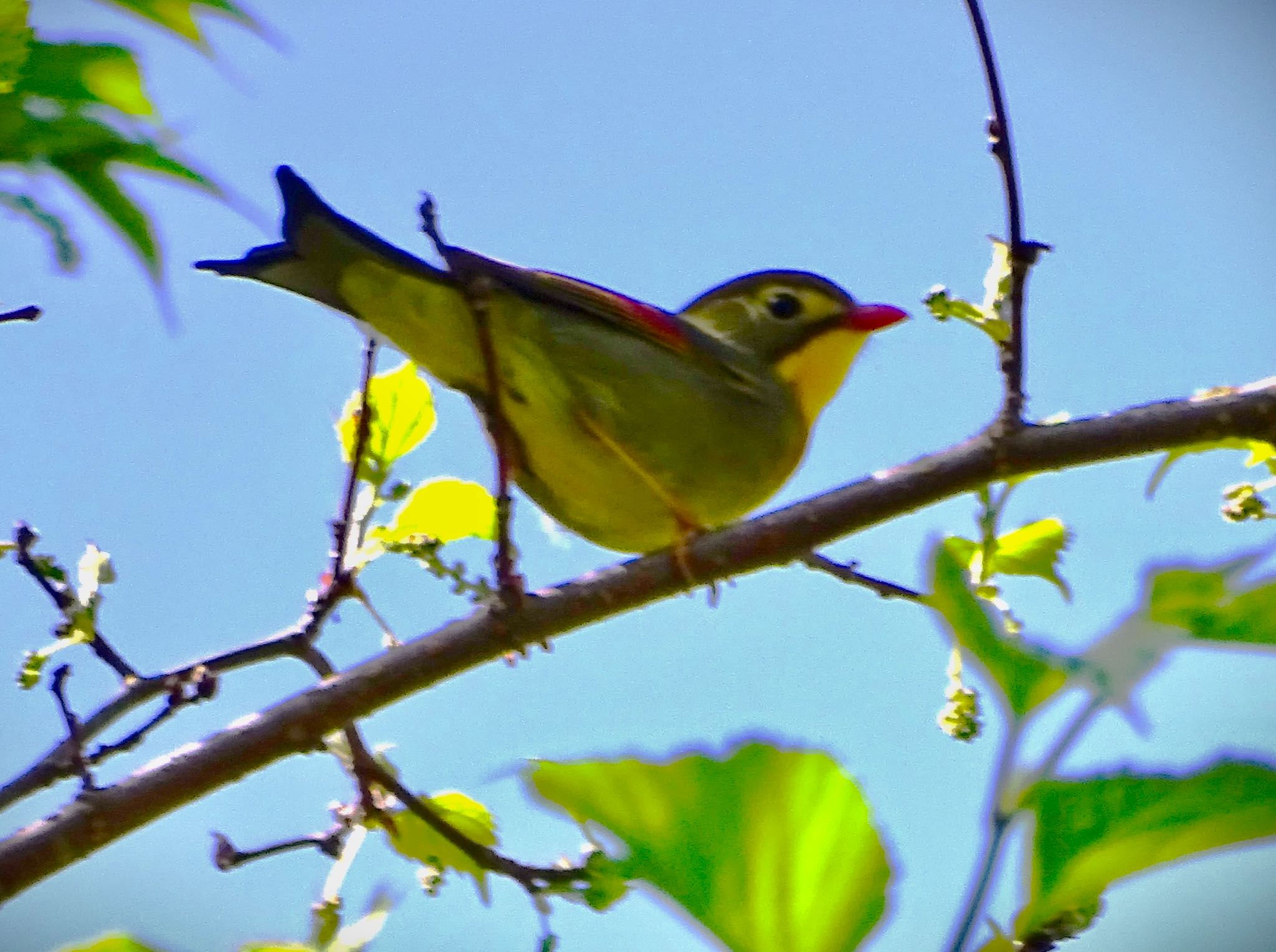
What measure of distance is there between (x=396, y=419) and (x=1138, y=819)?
1.89 metres

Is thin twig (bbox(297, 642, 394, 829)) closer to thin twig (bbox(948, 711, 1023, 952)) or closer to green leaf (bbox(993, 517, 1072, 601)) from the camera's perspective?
green leaf (bbox(993, 517, 1072, 601))

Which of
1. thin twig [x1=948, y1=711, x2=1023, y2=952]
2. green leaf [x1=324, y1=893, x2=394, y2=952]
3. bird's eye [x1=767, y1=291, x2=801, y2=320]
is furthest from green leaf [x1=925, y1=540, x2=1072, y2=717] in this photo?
bird's eye [x1=767, y1=291, x2=801, y2=320]

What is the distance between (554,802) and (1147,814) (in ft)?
1.17

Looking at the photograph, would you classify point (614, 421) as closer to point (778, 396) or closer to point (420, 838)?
point (778, 396)

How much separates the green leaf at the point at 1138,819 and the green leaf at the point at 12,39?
127 cm

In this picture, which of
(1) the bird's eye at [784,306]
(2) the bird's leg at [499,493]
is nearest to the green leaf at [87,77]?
(2) the bird's leg at [499,493]

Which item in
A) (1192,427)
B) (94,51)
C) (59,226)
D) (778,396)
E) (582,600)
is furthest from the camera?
(778,396)

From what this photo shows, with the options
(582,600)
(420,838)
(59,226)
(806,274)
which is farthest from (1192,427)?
(806,274)

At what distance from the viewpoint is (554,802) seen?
830 millimetres

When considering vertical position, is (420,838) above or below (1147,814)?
above

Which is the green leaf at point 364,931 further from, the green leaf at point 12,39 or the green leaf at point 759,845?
the green leaf at point 12,39

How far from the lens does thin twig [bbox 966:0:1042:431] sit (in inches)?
70.1

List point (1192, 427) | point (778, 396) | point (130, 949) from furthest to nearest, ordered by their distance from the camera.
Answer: point (778, 396) < point (1192, 427) < point (130, 949)

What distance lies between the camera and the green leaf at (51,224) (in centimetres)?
148
